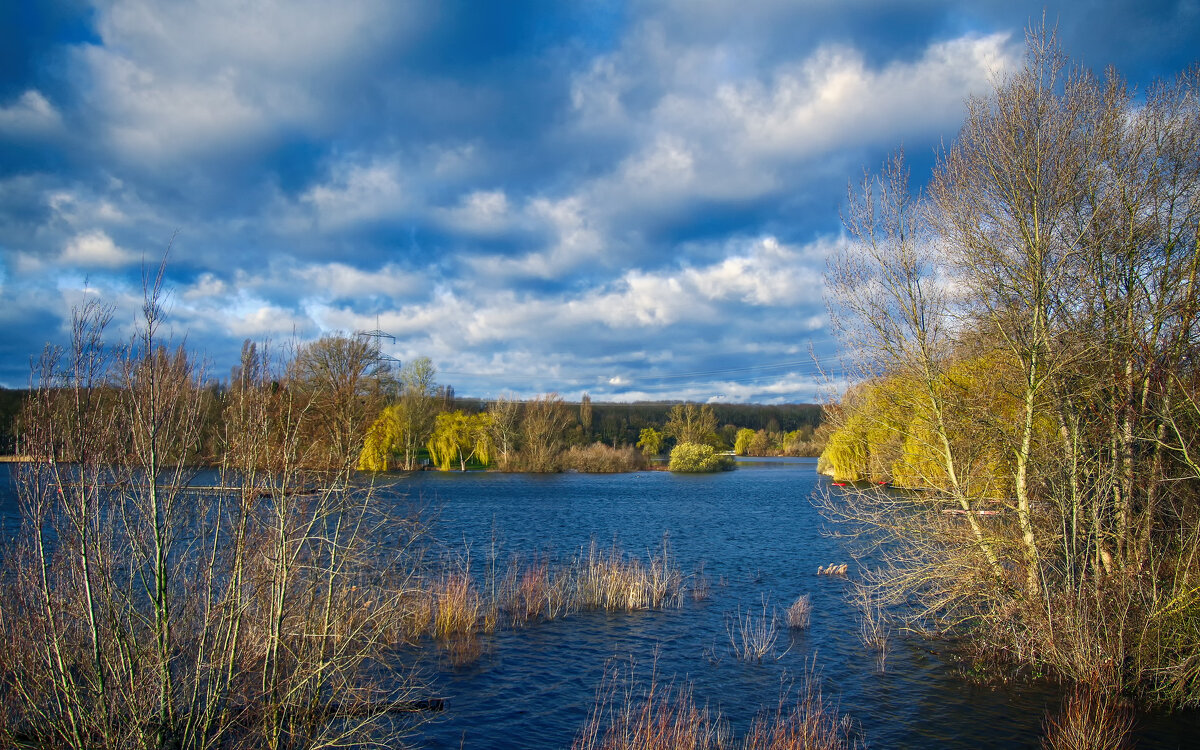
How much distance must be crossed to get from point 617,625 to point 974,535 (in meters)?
7.05

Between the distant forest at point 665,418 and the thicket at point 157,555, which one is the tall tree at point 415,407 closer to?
the distant forest at point 665,418

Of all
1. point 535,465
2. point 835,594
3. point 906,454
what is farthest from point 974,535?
point 535,465

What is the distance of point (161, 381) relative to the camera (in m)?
5.61

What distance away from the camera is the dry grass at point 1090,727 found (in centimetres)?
775

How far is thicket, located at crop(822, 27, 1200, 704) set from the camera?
9719 millimetres

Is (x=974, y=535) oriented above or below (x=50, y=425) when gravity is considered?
below

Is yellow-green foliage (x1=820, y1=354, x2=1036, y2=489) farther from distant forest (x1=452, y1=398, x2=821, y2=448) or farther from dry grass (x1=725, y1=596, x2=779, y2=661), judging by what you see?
distant forest (x1=452, y1=398, x2=821, y2=448)

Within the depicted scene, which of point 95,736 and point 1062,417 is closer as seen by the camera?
point 95,736

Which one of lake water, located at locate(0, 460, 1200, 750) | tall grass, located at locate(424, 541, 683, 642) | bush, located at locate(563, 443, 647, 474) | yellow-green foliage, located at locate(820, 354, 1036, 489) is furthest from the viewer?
bush, located at locate(563, 443, 647, 474)

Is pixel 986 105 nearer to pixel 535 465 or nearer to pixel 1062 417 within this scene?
pixel 1062 417

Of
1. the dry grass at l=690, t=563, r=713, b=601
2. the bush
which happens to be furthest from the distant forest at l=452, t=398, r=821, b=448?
the dry grass at l=690, t=563, r=713, b=601

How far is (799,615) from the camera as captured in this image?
47.1ft

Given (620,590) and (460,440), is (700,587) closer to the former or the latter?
(620,590)

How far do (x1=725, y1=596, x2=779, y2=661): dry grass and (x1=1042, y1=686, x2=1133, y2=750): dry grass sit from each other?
4.46m
